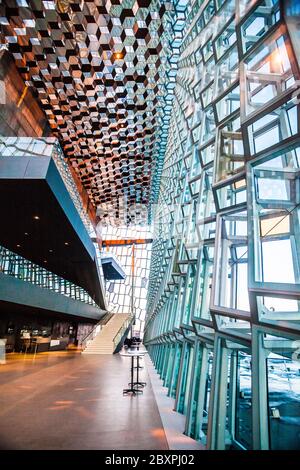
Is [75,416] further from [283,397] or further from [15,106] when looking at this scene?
[15,106]

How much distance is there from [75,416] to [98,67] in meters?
12.9

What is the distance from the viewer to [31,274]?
13.0 metres

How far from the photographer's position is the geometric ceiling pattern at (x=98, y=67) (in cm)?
967

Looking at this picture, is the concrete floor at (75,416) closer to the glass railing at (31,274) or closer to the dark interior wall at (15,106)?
the glass railing at (31,274)

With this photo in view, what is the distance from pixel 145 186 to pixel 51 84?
A: 12.7 meters

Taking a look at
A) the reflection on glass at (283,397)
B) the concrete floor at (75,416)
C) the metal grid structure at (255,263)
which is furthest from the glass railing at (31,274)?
the reflection on glass at (283,397)

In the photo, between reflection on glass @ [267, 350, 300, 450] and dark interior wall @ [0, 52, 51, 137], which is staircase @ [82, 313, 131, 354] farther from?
reflection on glass @ [267, 350, 300, 450]

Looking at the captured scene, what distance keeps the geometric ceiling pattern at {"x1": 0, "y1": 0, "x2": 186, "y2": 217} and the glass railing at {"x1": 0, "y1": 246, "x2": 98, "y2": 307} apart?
8062mm

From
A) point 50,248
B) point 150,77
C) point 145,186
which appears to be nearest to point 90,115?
point 150,77

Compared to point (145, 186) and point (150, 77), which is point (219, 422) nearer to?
point (150, 77)

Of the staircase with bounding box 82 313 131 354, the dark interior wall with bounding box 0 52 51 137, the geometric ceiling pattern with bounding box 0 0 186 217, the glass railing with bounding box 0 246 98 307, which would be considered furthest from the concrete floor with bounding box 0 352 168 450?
the geometric ceiling pattern with bounding box 0 0 186 217

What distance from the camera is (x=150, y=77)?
12.9m

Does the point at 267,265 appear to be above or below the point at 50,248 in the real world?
below

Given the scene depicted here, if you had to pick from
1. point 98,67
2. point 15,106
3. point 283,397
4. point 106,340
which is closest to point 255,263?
point 283,397
